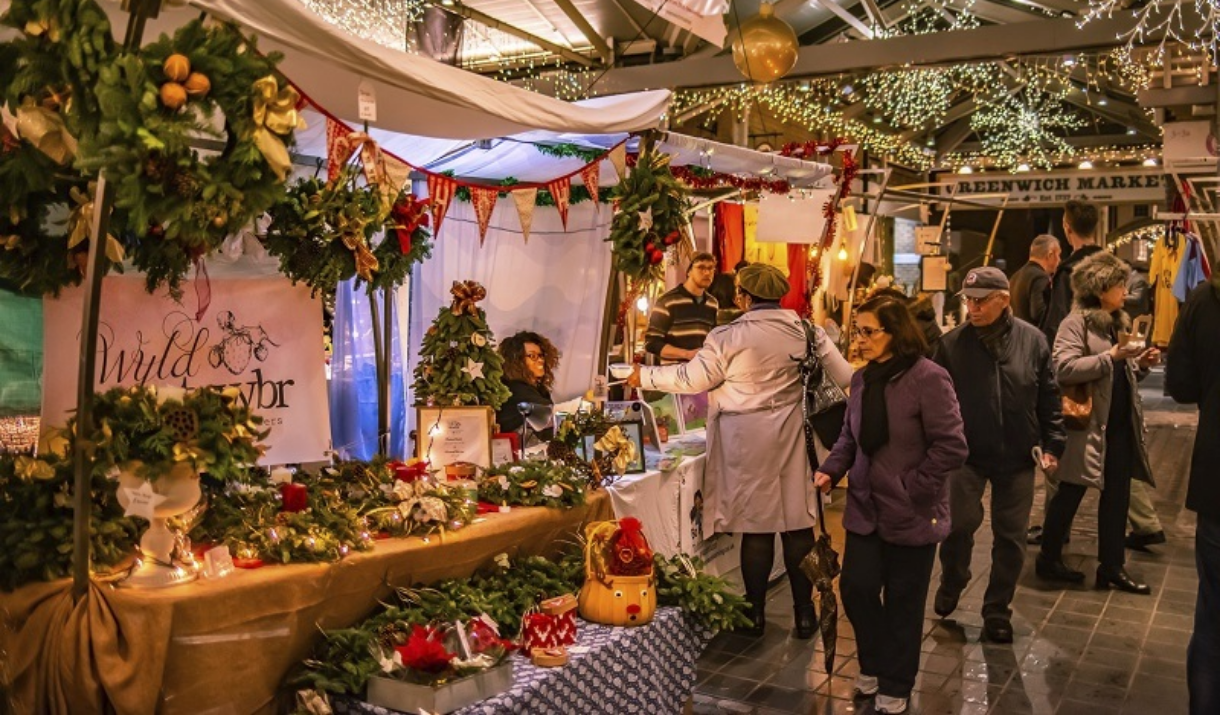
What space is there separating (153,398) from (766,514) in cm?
303

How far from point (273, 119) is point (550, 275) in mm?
3582

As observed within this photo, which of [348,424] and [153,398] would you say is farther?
[348,424]

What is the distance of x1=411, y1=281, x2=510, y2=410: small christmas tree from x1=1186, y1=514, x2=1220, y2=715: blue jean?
2.53 metres

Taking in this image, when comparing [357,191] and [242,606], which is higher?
[357,191]

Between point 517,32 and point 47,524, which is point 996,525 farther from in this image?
point 517,32

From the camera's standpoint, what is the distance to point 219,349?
12.5 ft

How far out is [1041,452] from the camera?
4.98 metres

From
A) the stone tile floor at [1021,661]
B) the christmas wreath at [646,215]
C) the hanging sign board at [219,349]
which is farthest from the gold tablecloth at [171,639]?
the christmas wreath at [646,215]

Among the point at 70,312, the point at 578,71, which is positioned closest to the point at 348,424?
the point at 70,312

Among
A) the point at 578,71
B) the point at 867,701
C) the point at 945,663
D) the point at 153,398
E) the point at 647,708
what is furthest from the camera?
the point at 578,71

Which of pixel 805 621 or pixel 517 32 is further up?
pixel 517 32

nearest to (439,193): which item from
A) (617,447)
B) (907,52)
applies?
(617,447)

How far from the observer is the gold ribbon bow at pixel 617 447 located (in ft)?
14.7

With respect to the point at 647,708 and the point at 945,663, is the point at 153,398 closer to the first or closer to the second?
the point at 647,708
